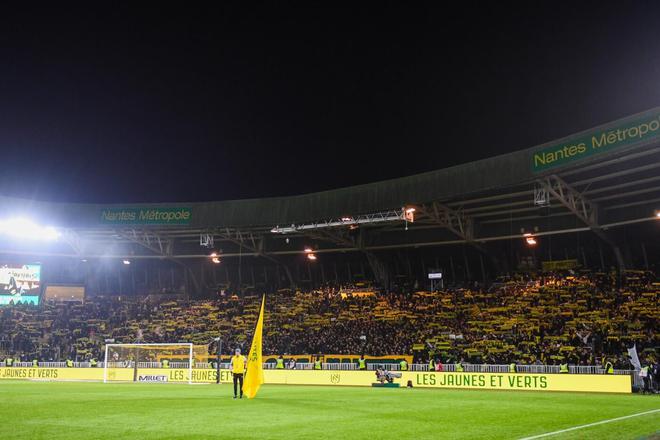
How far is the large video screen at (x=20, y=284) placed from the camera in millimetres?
51656

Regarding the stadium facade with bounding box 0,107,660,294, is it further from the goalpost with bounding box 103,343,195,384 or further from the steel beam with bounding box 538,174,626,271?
the goalpost with bounding box 103,343,195,384

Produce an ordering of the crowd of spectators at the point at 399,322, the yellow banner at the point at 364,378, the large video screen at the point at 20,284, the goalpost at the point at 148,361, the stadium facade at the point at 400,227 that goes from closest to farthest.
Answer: the yellow banner at the point at 364,378, the stadium facade at the point at 400,227, the crowd of spectators at the point at 399,322, the goalpost at the point at 148,361, the large video screen at the point at 20,284

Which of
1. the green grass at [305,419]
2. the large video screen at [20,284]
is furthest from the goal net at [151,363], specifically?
the green grass at [305,419]

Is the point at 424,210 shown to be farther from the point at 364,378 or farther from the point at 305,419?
the point at 305,419

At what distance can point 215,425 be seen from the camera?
495 inches

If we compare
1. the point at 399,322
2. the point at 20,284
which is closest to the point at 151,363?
the point at 399,322

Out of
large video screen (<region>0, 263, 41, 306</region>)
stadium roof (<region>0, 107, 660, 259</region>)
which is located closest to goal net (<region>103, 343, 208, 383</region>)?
stadium roof (<region>0, 107, 660, 259</region>)

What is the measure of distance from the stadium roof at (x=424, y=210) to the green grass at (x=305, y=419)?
13023mm

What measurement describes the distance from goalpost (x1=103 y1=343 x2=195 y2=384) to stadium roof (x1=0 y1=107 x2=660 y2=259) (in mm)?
9335

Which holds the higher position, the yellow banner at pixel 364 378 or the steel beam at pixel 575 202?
the steel beam at pixel 575 202

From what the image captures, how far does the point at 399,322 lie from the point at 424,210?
8.83 meters

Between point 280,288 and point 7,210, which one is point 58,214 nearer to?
point 7,210

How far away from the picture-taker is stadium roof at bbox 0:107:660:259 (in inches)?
1164

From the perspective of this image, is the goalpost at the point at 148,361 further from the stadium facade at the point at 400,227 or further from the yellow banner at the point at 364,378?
the stadium facade at the point at 400,227
